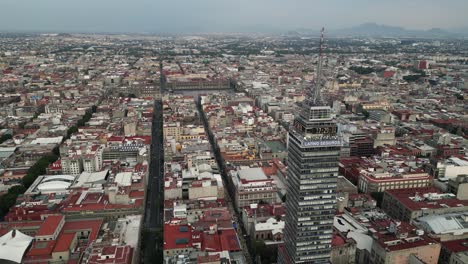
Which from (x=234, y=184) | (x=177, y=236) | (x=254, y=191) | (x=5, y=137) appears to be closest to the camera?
(x=177, y=236)

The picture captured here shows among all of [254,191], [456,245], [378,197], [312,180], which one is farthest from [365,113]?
[312,180]

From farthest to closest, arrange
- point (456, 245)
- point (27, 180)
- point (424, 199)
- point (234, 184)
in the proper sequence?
point (27, 180), point (234, 184), point (424, 199), point (456, 245)

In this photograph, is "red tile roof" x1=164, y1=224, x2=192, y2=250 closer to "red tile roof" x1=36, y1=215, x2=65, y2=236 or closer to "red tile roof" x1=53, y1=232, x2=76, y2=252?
"red tile roof" x1=53, y1=232, x2=76, y2=252

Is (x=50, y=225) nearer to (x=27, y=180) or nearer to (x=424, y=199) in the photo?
(x=27, y=180)

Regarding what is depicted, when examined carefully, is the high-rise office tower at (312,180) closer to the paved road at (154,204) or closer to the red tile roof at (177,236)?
the red tile roof at (177,236)

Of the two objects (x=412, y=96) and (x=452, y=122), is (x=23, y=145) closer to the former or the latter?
(x=452, y=122)

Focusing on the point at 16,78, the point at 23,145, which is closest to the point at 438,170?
the point at 23,145
